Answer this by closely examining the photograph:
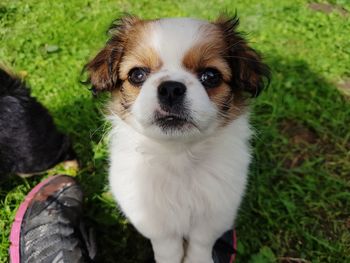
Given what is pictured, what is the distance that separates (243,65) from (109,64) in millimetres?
598

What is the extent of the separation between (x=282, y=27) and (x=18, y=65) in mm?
2295

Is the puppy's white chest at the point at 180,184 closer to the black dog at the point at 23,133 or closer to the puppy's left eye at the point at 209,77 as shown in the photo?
the puppy's left eye at the point at 209,77

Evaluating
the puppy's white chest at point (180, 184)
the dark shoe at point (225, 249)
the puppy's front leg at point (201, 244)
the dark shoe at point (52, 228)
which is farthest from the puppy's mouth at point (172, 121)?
the dark shoe at point (52, 228)

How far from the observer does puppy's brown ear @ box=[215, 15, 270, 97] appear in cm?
184

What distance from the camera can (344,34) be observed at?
12.1 feet

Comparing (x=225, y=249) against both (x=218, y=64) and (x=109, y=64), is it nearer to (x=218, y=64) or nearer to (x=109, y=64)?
(x=218, y=64)

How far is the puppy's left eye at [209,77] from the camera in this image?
1.70 metres

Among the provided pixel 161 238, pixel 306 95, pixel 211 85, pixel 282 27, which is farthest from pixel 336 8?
pixel 161 238

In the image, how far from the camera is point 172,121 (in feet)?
5.46

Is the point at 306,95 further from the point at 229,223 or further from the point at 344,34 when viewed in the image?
the point at 229,223

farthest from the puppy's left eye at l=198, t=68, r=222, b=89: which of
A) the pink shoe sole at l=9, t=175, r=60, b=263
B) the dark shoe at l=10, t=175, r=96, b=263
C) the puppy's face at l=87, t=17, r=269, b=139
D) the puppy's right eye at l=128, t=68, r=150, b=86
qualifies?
the pink shoe sole at l=9, t=175, r=60, b=263

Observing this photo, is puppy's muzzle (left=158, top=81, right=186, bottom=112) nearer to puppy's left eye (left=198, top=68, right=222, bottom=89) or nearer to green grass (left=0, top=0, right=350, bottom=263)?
puppy's left eye (left=198, top=68, right=222, bottom=89)

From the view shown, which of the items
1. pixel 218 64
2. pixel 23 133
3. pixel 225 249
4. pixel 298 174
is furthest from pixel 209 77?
pixel 298 174

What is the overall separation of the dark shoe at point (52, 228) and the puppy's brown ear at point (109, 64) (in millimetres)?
774
